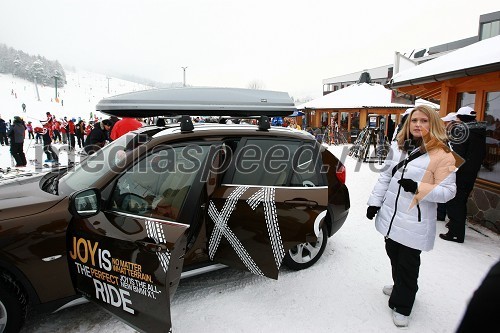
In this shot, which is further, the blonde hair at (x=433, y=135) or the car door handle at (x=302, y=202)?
the car door handle at (x=302, y=202)

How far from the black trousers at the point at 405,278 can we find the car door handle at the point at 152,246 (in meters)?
1.98

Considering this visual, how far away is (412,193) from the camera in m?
2.49

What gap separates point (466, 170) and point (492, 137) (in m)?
1.84

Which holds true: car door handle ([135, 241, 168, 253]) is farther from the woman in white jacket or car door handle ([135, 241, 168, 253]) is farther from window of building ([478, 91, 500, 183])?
window of building ([478, 91, 500, 183])

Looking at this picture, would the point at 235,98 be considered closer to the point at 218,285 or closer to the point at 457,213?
the point at 218,285

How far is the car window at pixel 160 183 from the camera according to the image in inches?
96.6

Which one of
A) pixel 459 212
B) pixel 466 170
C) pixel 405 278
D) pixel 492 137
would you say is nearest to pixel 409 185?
pixel 405 278

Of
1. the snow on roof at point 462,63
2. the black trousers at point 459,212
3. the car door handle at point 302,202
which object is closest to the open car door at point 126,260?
the car door handle at point 302,202

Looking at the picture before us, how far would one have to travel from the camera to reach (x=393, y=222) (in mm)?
2633

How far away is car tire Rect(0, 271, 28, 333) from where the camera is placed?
2.12 m

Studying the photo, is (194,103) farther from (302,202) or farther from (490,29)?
(490,29)

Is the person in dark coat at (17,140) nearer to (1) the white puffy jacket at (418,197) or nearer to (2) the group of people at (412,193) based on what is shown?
(2) the group of people at (412,193)

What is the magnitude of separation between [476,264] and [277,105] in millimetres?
3197

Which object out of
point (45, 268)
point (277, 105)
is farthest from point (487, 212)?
point (45, 268)
